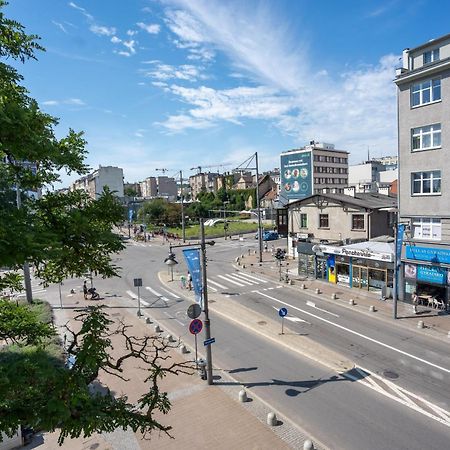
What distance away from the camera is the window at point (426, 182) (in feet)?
71.6

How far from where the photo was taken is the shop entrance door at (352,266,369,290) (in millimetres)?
27059

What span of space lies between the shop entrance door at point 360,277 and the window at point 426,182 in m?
7.18

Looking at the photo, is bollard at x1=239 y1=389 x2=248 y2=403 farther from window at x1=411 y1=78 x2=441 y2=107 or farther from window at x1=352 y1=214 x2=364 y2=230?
window at x1=352 y1=214 x2=364 y2=230

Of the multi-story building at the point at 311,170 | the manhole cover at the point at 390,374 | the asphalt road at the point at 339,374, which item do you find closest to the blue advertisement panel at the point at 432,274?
the asphalt road at the point at 339,374

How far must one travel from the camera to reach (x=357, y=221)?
32344 mm

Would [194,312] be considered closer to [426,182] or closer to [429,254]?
[429,254]

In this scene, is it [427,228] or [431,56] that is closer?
[431,56]

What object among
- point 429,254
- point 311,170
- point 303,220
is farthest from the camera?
point 311,170

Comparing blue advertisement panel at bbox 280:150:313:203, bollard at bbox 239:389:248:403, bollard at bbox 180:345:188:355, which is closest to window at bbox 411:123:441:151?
bollard at bbox 239:389:248:403

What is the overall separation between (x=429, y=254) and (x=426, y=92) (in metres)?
9.97

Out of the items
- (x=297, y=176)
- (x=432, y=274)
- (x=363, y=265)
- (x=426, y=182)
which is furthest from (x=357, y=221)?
(x=297, y=176)

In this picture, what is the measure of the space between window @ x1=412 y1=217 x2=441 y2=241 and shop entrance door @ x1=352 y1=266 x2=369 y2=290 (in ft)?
16.9

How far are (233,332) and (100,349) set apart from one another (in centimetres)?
1572

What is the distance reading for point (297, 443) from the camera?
10797mm
